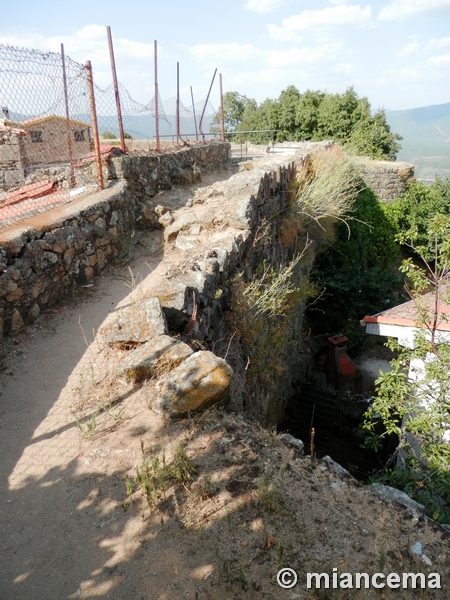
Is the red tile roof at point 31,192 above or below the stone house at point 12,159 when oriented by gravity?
below

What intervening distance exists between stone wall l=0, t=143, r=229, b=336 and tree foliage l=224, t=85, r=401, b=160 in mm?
12779

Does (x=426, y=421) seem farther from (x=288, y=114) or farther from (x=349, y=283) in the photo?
(x=288, y=114)

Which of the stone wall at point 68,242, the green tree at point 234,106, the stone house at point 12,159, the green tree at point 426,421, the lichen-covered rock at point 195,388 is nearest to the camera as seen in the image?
the lichen-covered rock at point 195,388

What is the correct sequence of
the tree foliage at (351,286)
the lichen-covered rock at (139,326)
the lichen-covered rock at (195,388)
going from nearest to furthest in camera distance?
the lichen-covered rock at (195,388)
the lichen-covered rock at (139,326)
the tree foliage at (351,286)

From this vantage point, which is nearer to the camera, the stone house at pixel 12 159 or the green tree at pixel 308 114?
the stone house at pixel 12 159

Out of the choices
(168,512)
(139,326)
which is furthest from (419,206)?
(168,512)

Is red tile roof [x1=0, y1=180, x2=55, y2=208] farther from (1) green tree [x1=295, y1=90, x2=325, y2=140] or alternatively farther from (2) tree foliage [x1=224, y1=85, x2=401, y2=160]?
(1) green tree [x1=295, y1=90, x2=325, y2=140]

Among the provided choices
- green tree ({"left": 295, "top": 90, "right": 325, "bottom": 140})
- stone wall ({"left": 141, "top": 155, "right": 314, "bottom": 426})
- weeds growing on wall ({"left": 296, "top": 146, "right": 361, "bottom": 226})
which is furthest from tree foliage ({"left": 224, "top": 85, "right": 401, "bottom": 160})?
stone wall ({"left": 141, "top": 155, "right": 314, "bottom": 426})

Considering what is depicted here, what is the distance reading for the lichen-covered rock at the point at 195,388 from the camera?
10.1ft

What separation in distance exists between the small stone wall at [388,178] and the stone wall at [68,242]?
31.9 feet

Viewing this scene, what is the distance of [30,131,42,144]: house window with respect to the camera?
22.7 ft

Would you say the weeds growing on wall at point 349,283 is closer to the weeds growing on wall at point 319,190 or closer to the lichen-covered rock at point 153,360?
the weeds growing on wall at point 319,190

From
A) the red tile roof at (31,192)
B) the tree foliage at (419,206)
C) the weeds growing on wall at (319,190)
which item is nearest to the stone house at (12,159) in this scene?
the red tile roof at (31,192)

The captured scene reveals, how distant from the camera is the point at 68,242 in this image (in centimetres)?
512
